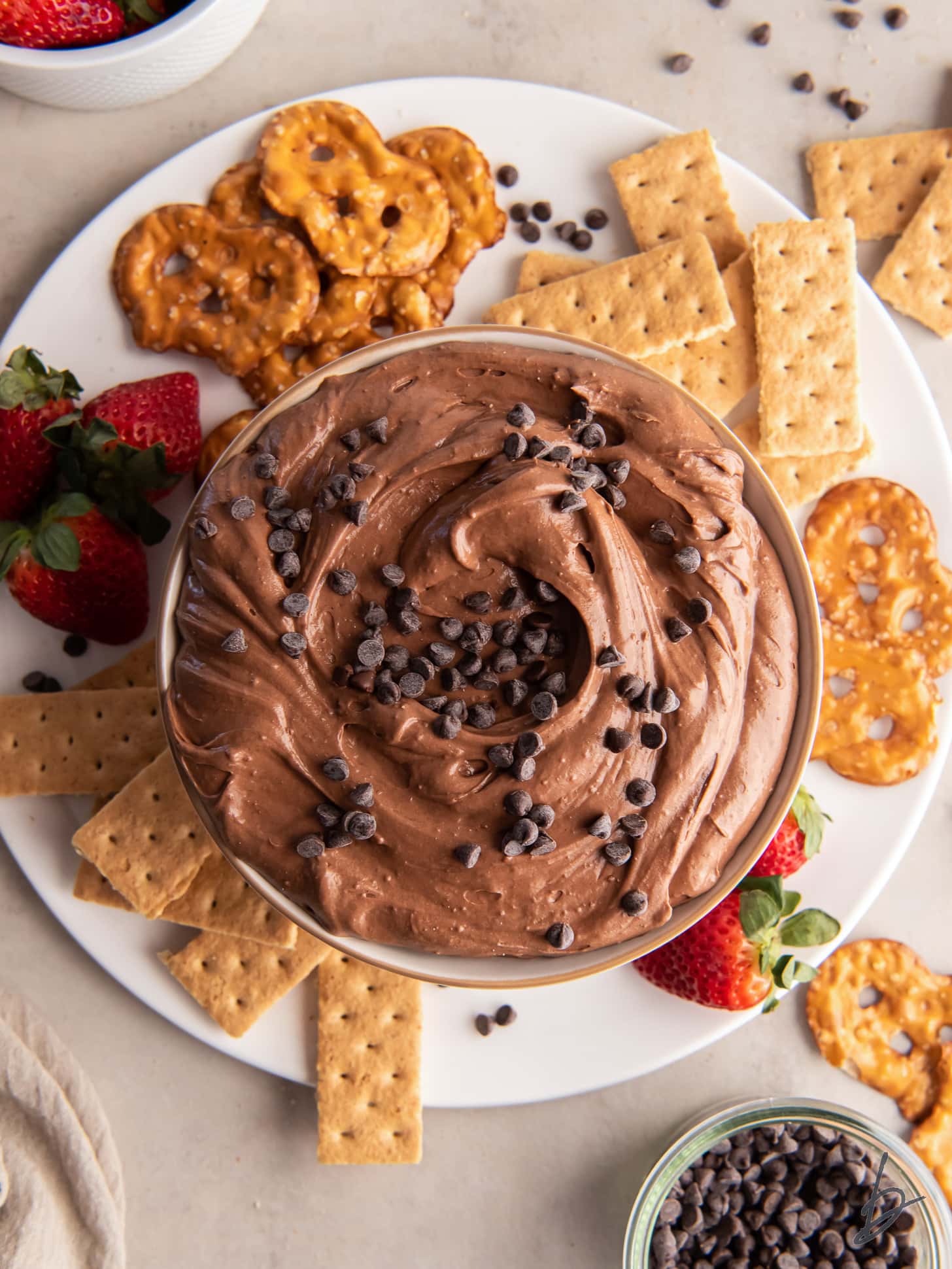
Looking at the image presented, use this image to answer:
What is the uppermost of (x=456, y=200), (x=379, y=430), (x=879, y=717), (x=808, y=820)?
(x=456, y=200)

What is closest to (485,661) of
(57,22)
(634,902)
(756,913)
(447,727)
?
(447,727)

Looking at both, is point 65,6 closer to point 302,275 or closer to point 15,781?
point 302,275

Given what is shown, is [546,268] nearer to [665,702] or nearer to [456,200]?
[456,200]

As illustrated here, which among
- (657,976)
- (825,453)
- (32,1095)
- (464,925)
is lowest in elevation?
(32,1095)

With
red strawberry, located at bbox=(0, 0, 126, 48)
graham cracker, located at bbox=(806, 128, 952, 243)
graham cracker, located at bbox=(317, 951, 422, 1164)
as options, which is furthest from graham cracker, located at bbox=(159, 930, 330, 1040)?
graham cracker, located at bbox=(806, 128, 952, 243)

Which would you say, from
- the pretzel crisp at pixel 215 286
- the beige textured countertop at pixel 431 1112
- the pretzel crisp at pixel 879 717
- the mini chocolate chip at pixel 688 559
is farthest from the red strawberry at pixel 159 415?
the pretzel crisp at pixel 879 717

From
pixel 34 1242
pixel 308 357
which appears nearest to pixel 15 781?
pixel 34 1242

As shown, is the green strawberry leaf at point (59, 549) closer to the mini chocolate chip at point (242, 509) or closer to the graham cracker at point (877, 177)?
the mini chocolate chip at point (242, 509)
